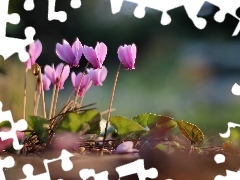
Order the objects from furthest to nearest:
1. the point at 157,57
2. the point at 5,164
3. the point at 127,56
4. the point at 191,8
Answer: the point at 157,57, the point at 191,8, the point at 127,56, the point at 5,164

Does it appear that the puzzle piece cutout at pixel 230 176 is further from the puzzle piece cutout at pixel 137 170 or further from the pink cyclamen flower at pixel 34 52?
the pink cyclamen flower at pixel 34 52

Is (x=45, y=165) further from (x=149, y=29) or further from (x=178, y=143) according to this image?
(x=149, y=29)

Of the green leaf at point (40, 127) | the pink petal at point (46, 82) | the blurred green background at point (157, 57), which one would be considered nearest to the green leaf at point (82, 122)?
the green leaf at point (40, 127)

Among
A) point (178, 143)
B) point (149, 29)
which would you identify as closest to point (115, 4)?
point (178, 143)

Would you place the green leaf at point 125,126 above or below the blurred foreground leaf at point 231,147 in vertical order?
above

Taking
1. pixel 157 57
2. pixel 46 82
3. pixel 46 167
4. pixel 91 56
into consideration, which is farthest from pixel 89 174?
pixel 157 57

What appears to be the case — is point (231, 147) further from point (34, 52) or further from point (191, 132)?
point (34, 52)
